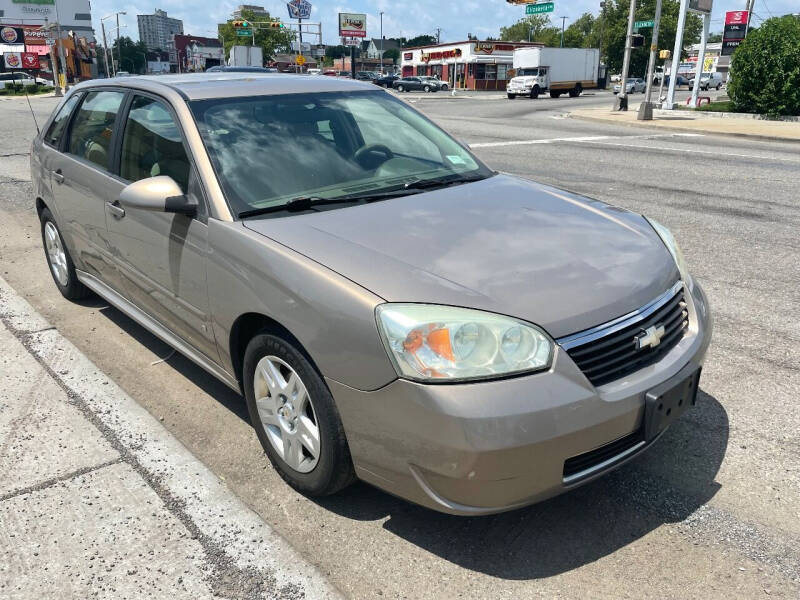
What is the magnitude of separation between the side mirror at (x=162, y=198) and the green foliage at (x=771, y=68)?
25017 millimetres

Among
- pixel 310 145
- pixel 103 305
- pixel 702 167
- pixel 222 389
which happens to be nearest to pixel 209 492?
pixel 222 389

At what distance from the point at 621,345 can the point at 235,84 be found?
8.24 ft

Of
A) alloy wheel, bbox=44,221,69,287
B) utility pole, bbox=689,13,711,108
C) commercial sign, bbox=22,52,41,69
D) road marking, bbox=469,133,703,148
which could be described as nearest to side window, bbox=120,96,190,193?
alloy wheel, bbox=44,221,69,287

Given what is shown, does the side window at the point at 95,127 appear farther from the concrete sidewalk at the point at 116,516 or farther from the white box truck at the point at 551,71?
the white box truck at the point at 551,71

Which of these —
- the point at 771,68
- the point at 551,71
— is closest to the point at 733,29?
the point at 551,71

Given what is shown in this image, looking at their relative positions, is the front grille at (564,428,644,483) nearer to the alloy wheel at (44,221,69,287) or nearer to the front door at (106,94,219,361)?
the front door at (106,94,219,361)

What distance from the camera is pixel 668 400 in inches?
99.0

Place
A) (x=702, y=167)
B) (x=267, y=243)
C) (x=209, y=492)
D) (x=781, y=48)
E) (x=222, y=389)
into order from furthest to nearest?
(x=781, y=48) < (x=702, y=167) < (x=222, y=389) < (x=209, y=492) < (x=267, y=243)

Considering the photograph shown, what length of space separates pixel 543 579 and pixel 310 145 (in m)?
2.27

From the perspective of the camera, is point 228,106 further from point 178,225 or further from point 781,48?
point 781,48

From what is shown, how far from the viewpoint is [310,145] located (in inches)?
136

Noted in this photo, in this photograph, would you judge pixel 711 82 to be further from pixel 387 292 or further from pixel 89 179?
pixel 387 292

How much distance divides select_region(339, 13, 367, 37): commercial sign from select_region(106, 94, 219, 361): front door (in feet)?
224

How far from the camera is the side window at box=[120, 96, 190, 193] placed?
132 inches
